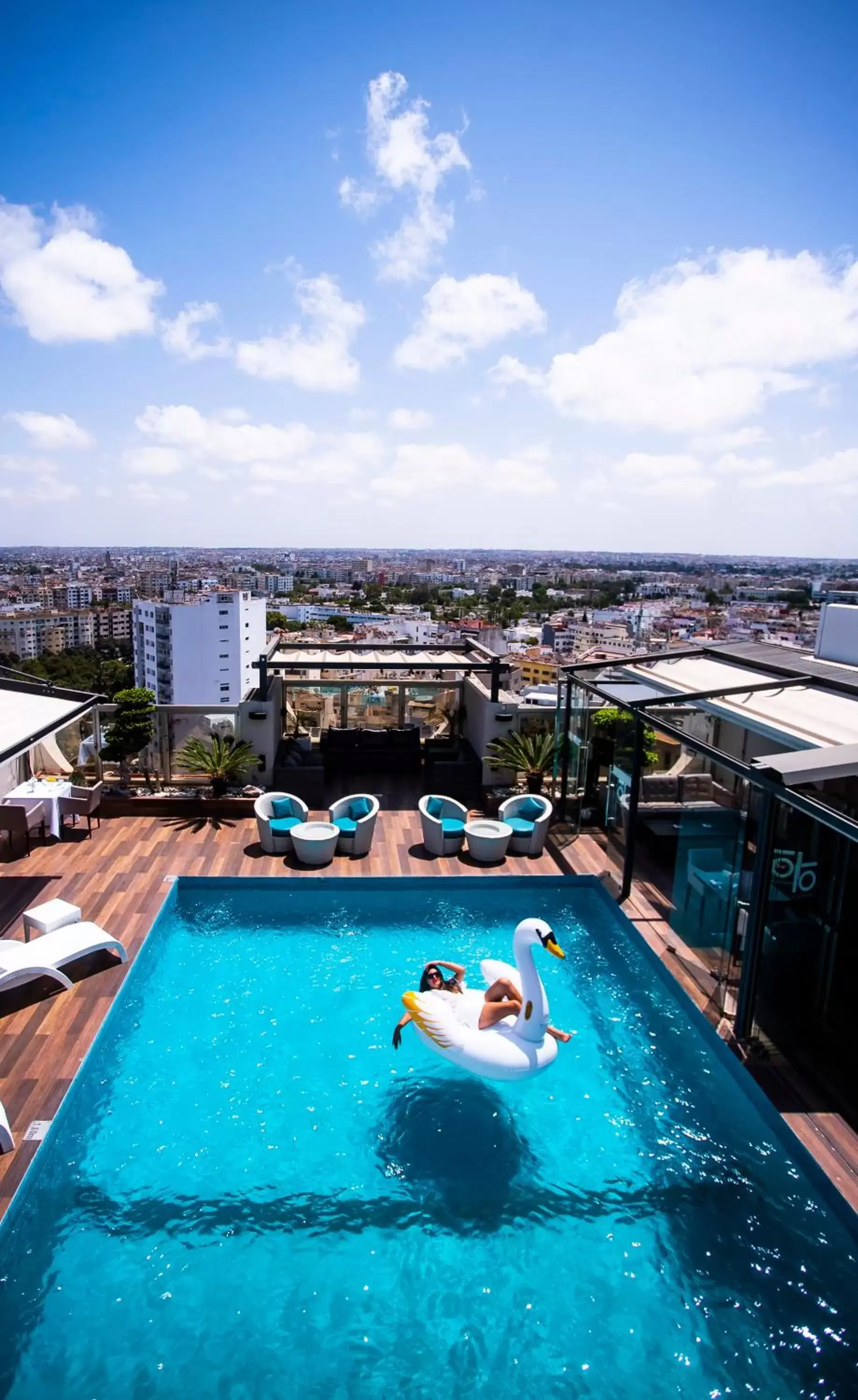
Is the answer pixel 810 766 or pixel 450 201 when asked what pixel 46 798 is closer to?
pixel 810 766

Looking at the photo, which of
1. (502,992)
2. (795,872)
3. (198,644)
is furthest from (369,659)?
(198,644)

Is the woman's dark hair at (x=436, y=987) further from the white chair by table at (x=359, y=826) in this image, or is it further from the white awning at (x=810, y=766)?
the white chair by table at (x=359, y=826)

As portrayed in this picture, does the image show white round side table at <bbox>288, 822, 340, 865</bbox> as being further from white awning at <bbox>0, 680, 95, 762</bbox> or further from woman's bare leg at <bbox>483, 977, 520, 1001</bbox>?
woman's bare leg at <bbox>483, 977, 520, 1001</bbox>

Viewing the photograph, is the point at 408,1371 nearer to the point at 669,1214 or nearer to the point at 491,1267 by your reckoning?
the point at 491,1267

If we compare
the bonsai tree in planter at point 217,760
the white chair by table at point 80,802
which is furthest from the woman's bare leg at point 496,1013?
the white chair by table at point 80,802

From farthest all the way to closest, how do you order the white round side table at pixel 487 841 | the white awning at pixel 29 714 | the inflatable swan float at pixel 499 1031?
the white round side table at pixel 487 841, the white awning at pixel 29 714, the inflatable swan float at pixel 499 1031
